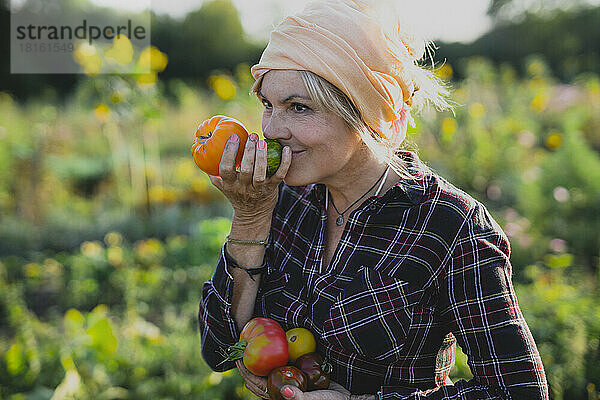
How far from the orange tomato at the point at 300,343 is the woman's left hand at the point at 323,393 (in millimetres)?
119

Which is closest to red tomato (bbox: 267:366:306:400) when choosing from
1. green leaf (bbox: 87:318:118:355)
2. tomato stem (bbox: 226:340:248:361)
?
tomato stem (bbox: 226:340:248:361)

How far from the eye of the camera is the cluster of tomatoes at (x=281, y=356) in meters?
1.65

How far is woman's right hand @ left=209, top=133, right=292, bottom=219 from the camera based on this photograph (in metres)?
1.60

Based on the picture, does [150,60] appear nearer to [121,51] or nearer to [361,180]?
[121,51]

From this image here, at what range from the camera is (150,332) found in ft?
12.5

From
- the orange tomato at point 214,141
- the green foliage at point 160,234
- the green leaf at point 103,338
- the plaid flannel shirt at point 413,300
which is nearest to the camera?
the plaid flannel shirt at point 413,300

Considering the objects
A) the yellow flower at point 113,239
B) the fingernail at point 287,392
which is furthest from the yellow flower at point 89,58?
the fingernail at point 287,392

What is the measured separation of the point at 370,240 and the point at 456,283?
0.97ft

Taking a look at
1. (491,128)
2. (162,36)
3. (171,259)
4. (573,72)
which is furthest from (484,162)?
(162,36)

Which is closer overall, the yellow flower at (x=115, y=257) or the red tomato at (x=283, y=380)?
the red tomato at (x=283, y=380)

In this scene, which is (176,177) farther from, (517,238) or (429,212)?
(429,212)

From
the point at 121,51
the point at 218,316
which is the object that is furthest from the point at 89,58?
the point at 218,316

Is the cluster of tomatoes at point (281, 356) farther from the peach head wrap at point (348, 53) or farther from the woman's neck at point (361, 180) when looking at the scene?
the peach head wrap at point (348, 53)

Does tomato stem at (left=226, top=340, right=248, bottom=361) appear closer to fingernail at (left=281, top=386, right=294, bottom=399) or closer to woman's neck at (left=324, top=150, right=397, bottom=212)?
fingernail at (left=281, top=386, right=294, bottom=399)
